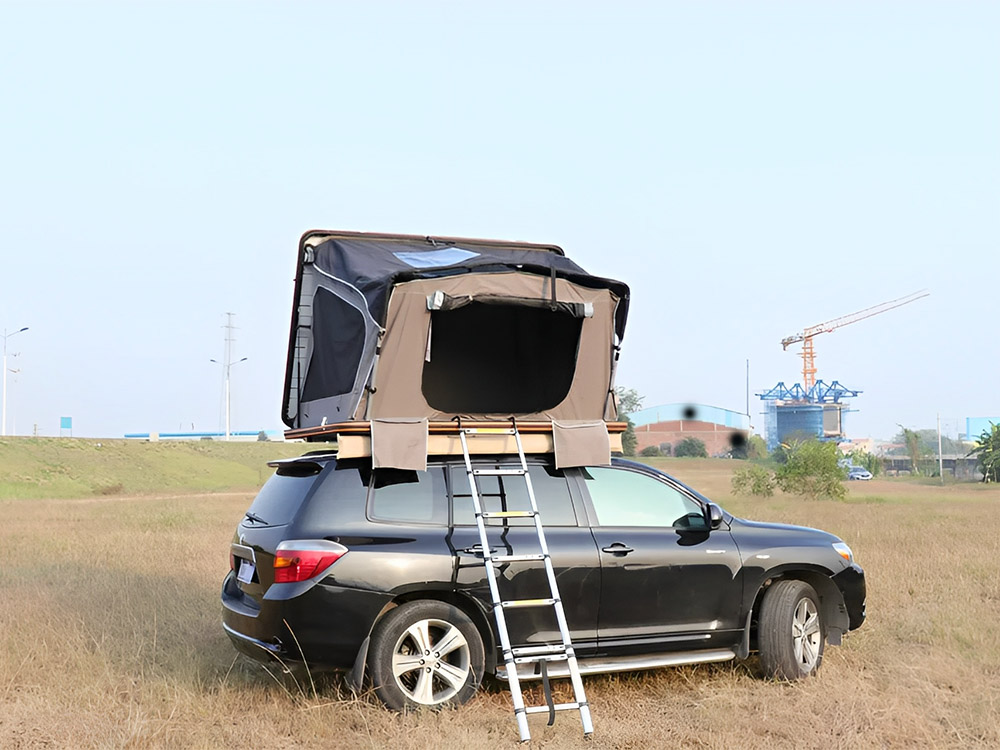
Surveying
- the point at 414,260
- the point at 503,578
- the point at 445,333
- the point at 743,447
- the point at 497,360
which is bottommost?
the point at 503,578

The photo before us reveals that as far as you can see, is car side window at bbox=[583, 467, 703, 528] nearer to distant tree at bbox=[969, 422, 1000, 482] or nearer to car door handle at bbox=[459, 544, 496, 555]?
car door handle at bbox=[459, 544, 496, 555]

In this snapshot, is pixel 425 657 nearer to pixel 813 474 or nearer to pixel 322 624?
pixel 322 624

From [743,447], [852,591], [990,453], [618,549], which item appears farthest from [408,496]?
[743,447]

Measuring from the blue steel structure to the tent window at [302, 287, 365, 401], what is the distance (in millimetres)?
182439

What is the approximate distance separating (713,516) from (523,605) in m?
1.65

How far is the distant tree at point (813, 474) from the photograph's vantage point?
39094 mm

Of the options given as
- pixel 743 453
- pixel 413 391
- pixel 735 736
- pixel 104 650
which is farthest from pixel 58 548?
pixel 743 453

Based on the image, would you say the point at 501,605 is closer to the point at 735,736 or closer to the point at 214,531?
the point at 735,736

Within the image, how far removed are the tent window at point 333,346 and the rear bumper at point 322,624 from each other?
1739 millimetres

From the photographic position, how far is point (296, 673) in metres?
6.57

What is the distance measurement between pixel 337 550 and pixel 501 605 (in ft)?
3.47

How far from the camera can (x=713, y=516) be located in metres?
7.45

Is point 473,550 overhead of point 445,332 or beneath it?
beneath

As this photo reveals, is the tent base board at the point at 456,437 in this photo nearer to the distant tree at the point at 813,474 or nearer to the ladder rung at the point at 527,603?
the ladder rung at the point at 527,603
